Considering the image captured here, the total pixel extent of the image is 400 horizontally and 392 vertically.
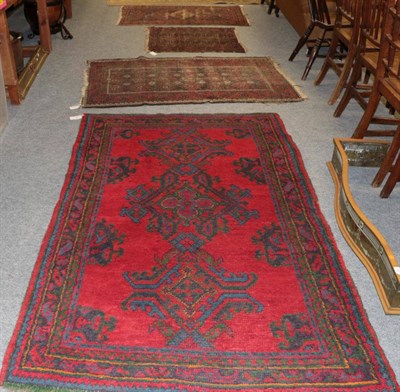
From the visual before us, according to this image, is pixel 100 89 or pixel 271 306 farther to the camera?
pixel 100 89

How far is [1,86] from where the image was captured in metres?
3.26

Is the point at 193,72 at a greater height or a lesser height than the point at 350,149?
lesser

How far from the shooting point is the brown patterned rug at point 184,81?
382 cm

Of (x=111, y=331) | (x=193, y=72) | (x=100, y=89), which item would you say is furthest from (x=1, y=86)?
(x=111, y=331)

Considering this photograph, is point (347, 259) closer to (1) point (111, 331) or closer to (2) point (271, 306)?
(2) point (271, 306)

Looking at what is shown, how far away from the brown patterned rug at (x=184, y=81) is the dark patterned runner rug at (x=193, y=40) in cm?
32

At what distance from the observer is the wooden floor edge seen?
6.70 ft

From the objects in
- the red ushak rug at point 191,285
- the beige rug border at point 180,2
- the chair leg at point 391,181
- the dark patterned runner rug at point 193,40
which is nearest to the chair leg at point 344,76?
the red ushak rug at point 191,285

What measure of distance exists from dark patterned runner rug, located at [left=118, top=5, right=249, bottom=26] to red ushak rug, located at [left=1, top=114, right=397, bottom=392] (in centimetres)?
305

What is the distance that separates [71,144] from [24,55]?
1.59 m

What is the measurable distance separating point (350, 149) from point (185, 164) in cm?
94

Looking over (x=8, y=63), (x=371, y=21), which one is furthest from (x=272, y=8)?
(x=8, y=63)

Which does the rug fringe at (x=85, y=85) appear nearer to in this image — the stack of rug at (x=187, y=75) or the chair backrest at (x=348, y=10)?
the stack of rug at (x=187, y=75)

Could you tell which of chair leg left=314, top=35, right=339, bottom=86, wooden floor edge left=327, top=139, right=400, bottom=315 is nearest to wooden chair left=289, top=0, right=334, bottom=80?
chair leg left=314, top=35, right=339, bottom=86
